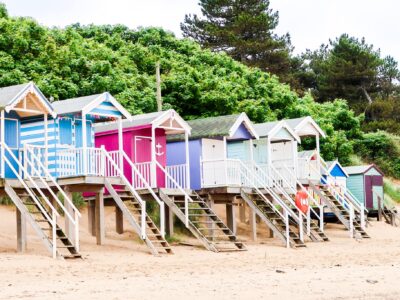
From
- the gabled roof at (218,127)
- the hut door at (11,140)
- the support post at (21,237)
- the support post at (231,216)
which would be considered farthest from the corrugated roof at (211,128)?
the support post at (21,237)

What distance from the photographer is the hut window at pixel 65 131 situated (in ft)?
91.4

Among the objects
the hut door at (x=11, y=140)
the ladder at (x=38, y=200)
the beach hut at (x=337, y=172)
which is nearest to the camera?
the ladder at (x=38, y=200)

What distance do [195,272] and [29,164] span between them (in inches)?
272

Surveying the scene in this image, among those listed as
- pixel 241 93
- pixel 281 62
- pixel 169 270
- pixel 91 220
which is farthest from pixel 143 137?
pixel 281 62

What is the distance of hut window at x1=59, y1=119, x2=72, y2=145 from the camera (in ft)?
91.4

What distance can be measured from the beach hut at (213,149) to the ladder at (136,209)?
3.74 metres

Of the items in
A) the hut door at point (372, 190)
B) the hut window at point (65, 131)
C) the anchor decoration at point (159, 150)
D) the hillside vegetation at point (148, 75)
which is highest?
the hillside vegetation at point (148, 75)

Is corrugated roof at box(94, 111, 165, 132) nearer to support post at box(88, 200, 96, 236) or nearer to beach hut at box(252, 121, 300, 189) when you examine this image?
support post at box(88, 200, 96, 236)

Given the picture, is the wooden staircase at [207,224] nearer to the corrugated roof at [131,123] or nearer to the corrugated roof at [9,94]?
the corrugated roof at [131,123]

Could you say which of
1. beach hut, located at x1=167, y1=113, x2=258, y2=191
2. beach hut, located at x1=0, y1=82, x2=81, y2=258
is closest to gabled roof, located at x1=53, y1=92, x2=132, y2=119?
beach hut, located at x1=0, y1=82, x2=81, y2=258

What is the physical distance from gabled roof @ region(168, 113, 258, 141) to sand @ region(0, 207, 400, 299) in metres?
4.55

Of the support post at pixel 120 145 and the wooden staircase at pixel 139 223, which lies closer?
the wooden staircase at pixel 139 223

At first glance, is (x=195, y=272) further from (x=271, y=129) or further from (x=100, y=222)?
(x=271, y=129)

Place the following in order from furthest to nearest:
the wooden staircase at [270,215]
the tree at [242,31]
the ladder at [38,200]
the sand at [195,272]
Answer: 1. the tree at [242,31]
2. the wooden staircase at [270,215]
3. the ladder at [38,200]
4. the sand at [195,272]
